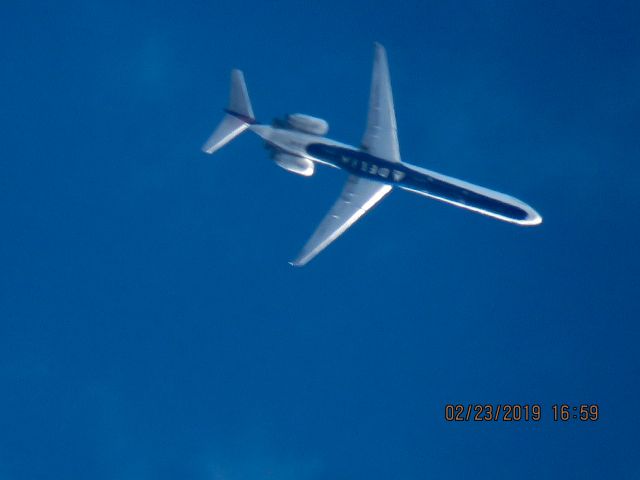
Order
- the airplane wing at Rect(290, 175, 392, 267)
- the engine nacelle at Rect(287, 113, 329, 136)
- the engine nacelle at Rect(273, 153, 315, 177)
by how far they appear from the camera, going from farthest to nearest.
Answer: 1. the engine nacelle at Rect(273, 153, 315, 177)
2. the airplane wing at Rect(290, 175, 392, 267)
3. the engine nacelle at Rect(287, 113, 329, 136)

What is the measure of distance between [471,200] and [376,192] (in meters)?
8.71

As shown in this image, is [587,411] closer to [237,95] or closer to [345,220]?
[345,220]

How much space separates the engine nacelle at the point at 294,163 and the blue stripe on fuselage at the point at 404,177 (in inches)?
55.1

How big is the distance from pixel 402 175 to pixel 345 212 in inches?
→ 247

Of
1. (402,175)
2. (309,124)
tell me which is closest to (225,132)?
(309,124)

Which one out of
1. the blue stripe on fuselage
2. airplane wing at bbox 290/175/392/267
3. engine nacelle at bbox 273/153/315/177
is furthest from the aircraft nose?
engine nacelle at bbox 273/153/315/177

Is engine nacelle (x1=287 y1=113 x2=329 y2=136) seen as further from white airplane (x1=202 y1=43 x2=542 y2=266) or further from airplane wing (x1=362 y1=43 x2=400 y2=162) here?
airplane wing (x1=362 y1=43 x2=400 y2=162)

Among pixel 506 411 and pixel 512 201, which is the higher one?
pixel 512 201

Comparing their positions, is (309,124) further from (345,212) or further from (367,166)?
(345,212)

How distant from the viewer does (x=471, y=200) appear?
181 ft

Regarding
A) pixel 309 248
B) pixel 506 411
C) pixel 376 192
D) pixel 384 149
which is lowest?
pixel 506 411

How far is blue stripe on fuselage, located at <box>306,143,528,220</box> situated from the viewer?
5491cm

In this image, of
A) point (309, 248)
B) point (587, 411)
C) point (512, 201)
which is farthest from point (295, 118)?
point (587, 411)

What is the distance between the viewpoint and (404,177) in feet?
183
